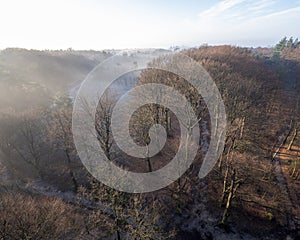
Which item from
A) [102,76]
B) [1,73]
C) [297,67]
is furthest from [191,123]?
Result: [297,67]

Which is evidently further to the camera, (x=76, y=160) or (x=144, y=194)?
(x=76, y=160)

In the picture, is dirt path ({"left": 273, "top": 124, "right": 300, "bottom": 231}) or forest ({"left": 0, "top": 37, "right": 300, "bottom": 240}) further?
dirt path ({"left": 273, "top": 124, "right": 300, "bottom": 231})

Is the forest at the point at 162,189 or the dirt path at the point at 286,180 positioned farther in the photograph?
the dirt path at the point at 286,180

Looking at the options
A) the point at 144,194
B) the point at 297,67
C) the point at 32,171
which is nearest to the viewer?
the point at 144,194

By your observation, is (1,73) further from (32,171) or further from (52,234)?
(52,234)

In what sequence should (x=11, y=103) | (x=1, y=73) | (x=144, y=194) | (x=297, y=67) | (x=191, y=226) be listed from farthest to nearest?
(x=297, y=67), (x=1, y=73), (x=11, y=103), (x=144, y=194), (x=191, y=226)

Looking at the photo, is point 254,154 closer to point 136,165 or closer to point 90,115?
point 136,165

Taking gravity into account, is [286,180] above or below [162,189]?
above

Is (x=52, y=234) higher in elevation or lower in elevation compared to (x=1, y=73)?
lower

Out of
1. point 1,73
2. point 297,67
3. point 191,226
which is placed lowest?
point 191,226

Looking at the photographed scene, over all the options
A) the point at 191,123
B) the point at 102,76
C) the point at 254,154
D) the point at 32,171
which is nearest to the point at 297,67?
the point at 254,154
